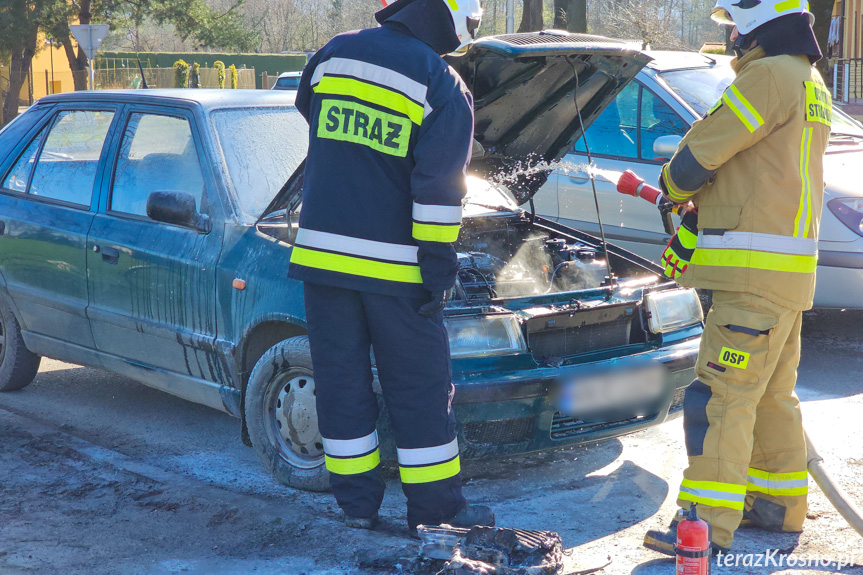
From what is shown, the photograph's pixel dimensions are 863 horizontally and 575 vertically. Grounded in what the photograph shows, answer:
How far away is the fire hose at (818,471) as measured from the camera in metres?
3.32

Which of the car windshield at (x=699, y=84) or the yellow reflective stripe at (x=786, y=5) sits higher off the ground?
the yellow reflective stripe at (x=786, y=5)

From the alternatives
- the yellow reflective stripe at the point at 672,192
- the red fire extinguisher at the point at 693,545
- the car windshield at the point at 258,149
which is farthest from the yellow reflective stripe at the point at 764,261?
the car windshield at the point at 258,149

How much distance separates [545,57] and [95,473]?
267cm

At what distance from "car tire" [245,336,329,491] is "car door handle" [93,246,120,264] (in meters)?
1.07

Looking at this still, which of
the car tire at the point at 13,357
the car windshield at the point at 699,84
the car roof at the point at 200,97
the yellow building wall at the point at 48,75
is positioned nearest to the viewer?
the car roof at the point at 200,97

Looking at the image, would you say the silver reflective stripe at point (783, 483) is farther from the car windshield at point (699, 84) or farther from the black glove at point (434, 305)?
the car windshield at point (699, 84)

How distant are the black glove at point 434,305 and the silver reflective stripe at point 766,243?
3.34 feet

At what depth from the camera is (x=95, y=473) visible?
4.13m

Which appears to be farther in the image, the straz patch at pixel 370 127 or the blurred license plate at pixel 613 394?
the blurred license plate at pixel 613 394

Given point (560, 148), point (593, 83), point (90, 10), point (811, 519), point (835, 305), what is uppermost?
point (90, 10)

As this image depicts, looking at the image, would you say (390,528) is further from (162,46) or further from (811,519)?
(162,46)

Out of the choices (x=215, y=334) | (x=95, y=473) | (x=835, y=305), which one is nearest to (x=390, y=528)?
(x=215, y=334)

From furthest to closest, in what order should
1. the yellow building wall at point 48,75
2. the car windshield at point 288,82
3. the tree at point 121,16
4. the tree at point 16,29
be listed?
the yellow building wall at point 48,75 < the tree at point 121,16 < the tree at point 16,29 < the car windshield at point 288,82

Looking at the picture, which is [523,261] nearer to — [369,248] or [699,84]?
[369,248]
